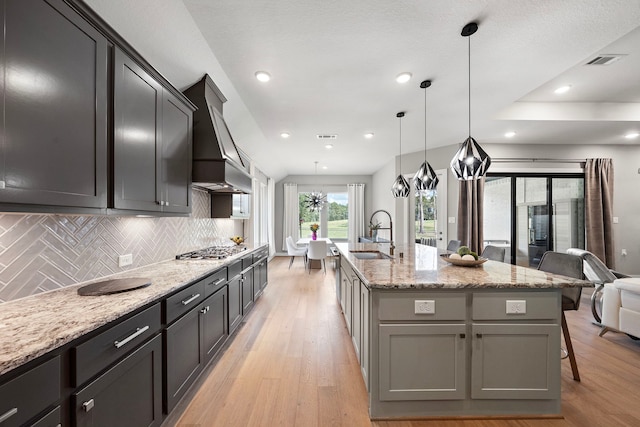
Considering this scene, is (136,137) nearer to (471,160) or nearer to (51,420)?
(51,420)

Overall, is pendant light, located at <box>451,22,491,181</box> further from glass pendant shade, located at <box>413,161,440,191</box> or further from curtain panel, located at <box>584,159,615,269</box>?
curtain panel, located at <box>584,159,615,269</box>

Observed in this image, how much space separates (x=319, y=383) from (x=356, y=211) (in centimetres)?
671

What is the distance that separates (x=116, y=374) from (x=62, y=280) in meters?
0.80

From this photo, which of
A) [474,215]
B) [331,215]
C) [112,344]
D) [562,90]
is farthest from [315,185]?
[112,344]

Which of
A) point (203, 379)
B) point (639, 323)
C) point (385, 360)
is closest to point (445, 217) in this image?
point (639, 323)

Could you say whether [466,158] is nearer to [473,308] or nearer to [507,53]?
[507,53]

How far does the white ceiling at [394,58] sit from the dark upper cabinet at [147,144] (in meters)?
0.37

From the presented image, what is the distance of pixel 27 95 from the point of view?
3.34 ft

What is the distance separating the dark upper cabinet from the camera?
1507 millimetres

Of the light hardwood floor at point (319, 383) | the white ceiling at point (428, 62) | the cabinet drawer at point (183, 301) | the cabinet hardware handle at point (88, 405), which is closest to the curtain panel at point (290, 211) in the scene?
the white ceiling at point (428, 62)

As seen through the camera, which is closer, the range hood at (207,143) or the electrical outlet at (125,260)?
the electrical outlet at (125,260)

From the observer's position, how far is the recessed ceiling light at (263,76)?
2.63 metres

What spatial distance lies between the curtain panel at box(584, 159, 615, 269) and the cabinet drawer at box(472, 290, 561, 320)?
487 centimetres

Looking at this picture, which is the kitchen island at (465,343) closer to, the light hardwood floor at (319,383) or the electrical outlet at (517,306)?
the electrical outlet at (517,306)
